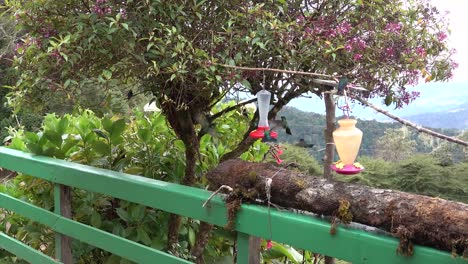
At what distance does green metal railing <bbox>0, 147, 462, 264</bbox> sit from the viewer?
1.12 metres

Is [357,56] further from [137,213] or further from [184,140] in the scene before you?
[137,213]

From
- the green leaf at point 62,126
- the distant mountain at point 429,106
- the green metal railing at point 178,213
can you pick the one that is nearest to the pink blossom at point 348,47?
the distant mountain at point 429,106

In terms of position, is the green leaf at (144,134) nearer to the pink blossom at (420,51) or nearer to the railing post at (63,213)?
the railing post at (63,213)

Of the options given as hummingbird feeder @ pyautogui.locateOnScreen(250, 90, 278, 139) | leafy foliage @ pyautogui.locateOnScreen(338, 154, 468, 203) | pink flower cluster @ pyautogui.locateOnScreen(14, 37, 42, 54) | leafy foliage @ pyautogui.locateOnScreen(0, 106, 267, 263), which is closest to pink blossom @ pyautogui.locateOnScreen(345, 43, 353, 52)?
hummingbird feeder @ pyautogui.locateOnScreen(250, 90, 278, 139)

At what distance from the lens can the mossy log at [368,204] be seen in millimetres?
1014

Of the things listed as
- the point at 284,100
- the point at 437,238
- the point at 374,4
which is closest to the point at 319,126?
the point at 284,100

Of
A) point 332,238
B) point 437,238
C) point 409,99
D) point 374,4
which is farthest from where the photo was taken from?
point 409,99

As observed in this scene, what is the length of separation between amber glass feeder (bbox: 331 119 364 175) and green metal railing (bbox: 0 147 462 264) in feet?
0.74

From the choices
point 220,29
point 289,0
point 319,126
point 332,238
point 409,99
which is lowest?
point 332,238

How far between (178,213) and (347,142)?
0.60 m

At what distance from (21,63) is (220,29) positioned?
78cm

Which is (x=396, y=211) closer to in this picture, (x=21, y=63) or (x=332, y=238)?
(x=332, y=238)

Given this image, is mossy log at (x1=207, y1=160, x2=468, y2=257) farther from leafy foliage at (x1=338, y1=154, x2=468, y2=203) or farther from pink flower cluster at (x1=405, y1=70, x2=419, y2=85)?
leafy foliage at (x1=338, y1=154, x2=468, y2=203)

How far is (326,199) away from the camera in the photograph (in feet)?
4.07
